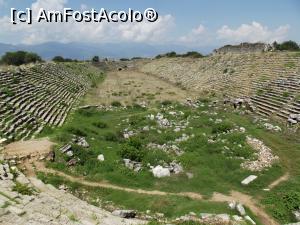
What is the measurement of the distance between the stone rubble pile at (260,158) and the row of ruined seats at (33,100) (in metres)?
16.1

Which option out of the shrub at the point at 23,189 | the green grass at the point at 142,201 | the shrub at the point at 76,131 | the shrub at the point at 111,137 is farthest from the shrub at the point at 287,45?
the shrub at the point at 23,189

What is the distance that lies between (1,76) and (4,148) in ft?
70.5

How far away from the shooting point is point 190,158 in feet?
85.3

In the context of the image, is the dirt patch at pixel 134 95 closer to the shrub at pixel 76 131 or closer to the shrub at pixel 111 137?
the shrub at pixel 111 137

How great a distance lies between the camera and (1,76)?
148 feet

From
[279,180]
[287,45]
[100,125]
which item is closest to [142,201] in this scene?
[279,180]

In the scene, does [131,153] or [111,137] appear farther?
[111,137]

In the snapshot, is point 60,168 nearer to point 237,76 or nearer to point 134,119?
point 134,119

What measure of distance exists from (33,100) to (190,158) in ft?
71.9

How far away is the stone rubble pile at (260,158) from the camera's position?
25.0 metres

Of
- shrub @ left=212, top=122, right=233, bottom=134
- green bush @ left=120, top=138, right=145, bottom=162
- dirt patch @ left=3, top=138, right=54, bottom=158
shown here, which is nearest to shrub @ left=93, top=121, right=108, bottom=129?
dirt patch @ left=3, top=138, right=54, bottom=158

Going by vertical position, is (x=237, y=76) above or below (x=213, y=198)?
above

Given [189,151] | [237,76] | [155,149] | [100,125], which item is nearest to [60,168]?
[155,149]

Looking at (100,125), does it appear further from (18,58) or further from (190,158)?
(18,58)
